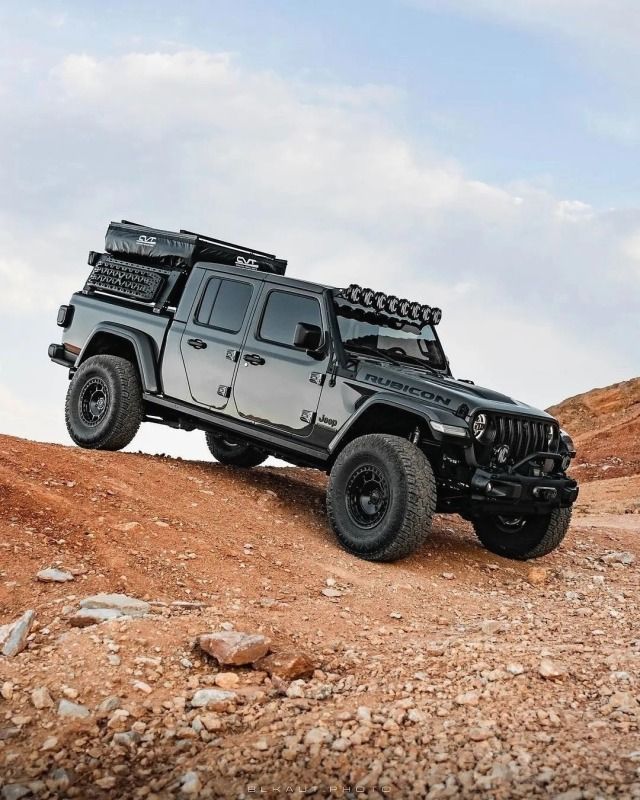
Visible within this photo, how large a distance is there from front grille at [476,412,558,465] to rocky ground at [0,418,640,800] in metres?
1.19

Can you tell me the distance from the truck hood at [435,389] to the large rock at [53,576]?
311 centimetres

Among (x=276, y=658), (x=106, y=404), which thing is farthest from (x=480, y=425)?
(x=106, y=404)

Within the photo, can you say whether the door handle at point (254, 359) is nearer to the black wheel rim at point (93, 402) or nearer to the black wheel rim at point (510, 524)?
the black wheel rim at point (93, 402)

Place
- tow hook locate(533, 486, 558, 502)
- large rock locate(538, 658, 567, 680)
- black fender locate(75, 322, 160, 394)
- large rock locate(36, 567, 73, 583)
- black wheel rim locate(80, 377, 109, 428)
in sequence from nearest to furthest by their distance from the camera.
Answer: large rock locate(538, 658, 567, 680) → large rock locate(36, 567, 73, 583) → tow hook locate(533, 486, 558, 502) → black fender locate(75, 322, 160, 394) → black wheel rim locate(80, 377, 109, 428)

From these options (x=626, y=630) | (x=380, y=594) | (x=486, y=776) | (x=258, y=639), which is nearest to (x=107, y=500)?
(x=380, y=594)

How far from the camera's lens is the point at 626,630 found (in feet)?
20.4

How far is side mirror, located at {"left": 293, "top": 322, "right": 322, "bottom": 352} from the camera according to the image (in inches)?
317

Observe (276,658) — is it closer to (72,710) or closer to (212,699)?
(212,699)

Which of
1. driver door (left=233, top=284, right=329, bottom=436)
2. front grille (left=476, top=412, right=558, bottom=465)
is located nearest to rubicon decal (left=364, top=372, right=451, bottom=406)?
front grille (left=476, top=412, right=558, bottom=465)

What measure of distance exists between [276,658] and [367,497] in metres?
2.91

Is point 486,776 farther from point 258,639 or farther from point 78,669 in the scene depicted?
point 78,669

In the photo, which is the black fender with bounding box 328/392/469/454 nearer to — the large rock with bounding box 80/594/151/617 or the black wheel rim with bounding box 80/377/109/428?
the large rock with bounding box 80/594/151/617

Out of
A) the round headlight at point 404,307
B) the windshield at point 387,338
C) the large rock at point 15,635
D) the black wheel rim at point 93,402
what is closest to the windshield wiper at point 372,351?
the windshield at point 387,338

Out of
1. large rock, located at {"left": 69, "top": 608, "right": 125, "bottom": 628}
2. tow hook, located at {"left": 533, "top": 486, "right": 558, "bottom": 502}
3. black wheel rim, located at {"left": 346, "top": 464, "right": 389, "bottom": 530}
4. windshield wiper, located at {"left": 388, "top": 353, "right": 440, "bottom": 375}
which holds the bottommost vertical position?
large rock, located at {"left": 69, "top": 608, "right": 125, "bottom": 628}
